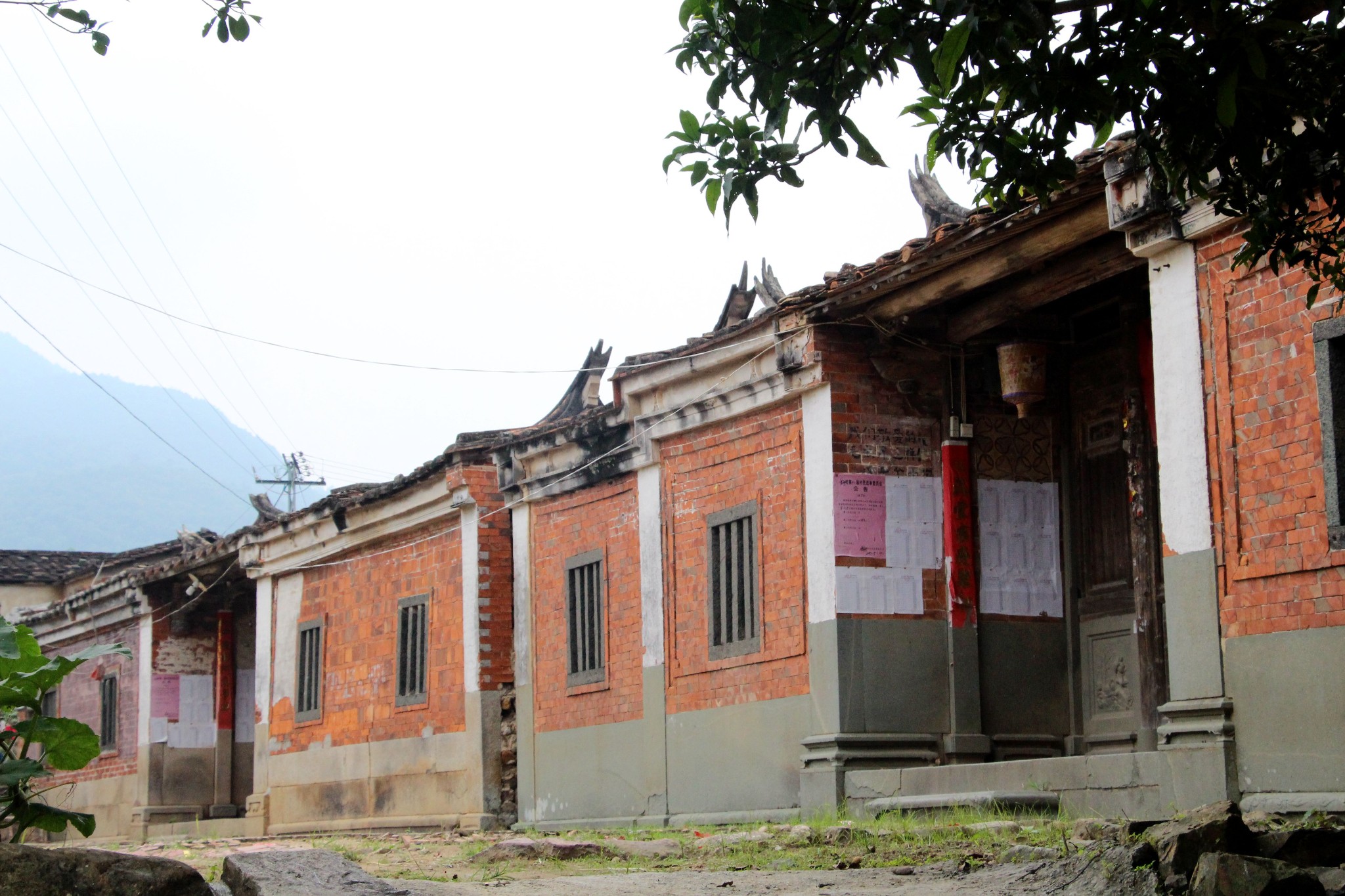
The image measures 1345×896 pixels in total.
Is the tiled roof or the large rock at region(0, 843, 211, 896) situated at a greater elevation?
the tiled roof

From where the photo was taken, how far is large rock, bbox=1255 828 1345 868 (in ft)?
19.7

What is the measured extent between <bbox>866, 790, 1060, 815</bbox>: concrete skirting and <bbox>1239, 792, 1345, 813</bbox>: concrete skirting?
1344mm

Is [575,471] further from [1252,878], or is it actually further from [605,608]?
[1252,878]

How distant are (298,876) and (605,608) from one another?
7530 millimetres

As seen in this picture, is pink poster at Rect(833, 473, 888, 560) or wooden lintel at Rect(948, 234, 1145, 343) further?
pink poster at Rect(833, 473, 888, 560)

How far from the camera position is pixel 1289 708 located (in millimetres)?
7688

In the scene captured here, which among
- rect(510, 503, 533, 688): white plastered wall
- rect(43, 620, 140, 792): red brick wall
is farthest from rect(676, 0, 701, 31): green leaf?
rect(43, 620, 140, 792): red brick wall

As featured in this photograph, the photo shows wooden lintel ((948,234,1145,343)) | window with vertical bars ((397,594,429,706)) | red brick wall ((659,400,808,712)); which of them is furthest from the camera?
window with vertical bars ((397,594,429,706))

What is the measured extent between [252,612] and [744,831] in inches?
545

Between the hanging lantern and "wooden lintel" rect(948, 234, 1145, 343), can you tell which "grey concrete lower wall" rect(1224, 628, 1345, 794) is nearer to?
"wooden lintel" rect(948, 234, 1145, 343)

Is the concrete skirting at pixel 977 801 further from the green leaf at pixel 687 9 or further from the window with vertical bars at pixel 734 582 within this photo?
the green leaf at pixel 687 9

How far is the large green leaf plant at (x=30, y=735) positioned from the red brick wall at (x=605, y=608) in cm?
716

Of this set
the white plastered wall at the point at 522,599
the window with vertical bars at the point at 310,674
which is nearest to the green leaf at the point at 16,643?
the white plastered wall at the point at 522,599

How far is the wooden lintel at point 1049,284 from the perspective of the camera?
9.60m
